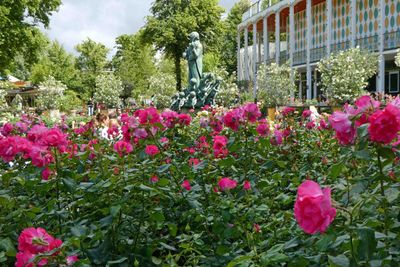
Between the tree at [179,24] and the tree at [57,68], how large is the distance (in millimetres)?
22500

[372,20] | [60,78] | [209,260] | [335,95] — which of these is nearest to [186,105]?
[335,95]

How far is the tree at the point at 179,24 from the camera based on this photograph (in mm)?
49719

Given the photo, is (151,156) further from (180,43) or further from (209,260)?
(180,43)

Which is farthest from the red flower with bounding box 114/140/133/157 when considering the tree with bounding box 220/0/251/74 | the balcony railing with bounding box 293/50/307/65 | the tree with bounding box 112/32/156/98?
the tree with bounding box 112/32/156/98

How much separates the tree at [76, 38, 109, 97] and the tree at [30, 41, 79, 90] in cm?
133

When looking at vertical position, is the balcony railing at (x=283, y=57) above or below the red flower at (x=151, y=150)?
above

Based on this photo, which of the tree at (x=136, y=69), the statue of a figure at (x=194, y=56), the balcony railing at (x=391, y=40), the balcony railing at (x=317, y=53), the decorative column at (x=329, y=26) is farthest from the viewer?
the tree at (x=136, y=69)

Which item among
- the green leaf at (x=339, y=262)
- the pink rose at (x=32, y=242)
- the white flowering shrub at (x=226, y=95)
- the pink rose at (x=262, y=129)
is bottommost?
the green leaf at (x=339, y=262)

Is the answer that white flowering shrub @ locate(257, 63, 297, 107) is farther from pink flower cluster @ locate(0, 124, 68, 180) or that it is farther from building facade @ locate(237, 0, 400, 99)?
pink flower cluster @ locate(0, 124, 68, 180)

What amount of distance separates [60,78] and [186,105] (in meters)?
53.1

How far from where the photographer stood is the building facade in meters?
30.3

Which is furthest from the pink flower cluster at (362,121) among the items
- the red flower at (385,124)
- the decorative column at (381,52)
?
the decorative column at (381,52)

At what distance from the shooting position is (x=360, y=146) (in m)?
1.91

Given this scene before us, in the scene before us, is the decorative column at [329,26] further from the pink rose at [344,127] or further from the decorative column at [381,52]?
the pink rose at [344,127]
